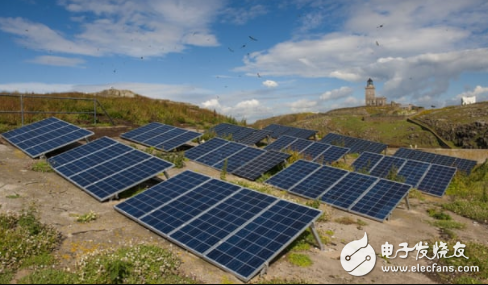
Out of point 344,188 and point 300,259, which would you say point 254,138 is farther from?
point 300,259

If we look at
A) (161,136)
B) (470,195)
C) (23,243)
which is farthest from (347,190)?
(161,136)

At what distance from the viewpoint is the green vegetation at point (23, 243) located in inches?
286

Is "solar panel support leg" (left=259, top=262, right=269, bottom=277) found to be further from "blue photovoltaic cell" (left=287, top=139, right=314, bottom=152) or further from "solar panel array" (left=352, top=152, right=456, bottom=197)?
"blue photovoltaic cell" (left=287, top=139, right=314, bottom=152)

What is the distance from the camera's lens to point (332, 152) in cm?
2059

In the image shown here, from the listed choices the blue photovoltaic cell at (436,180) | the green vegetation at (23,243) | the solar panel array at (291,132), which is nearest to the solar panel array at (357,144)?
the solar panel array at (291,132)

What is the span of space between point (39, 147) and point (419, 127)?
43827 mm

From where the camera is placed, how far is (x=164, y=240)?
8.70 metres

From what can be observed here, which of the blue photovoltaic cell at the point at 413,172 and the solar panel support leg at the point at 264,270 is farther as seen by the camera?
the blue photovoltaic cell at the point at 413,172

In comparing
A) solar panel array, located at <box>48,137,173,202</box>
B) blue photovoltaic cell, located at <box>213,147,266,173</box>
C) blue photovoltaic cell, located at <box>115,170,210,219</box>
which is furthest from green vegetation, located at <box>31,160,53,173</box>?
blue photovoltaic cell, located at <box>213,147,266,173</box>

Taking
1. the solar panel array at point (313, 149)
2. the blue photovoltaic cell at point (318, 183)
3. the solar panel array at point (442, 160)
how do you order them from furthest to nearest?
the solar panel array at point (442, 160)
the solar panel array at point (313, 149)
the blue photovoltaic cell at point (318, 183)

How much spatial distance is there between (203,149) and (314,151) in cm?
722

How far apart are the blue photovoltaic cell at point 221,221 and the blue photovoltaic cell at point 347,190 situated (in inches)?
151

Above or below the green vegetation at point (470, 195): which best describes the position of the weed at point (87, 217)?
above

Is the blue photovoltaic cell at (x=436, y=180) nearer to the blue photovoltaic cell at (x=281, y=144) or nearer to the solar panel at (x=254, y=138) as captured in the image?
the blue photovoltaic cell at (x=281, y=144)
